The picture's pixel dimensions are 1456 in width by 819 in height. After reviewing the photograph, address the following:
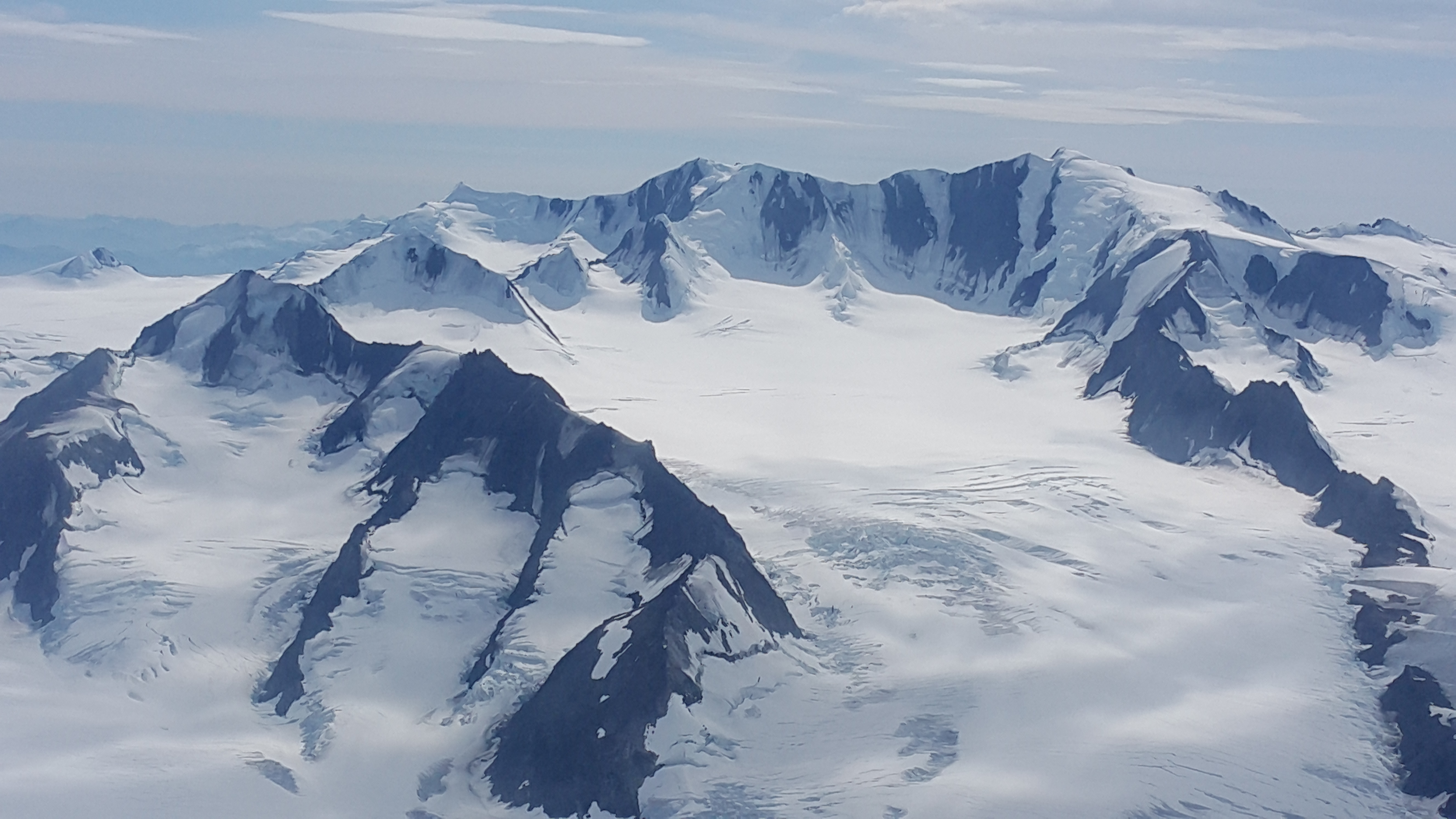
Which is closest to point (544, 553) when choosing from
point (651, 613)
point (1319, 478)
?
point (651, 613)

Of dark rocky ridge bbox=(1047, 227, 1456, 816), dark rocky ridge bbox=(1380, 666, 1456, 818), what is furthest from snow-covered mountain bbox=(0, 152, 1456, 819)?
dark rocky ridge bbox=(1047, 227, 1456, 816)

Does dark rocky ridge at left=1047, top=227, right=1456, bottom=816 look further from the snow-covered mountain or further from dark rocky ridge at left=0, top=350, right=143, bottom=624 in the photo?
dark rocky ridge at left=0, top=350, right=143, bottom=624

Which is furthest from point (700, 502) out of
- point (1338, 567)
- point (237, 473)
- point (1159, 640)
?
point (1338, 567)

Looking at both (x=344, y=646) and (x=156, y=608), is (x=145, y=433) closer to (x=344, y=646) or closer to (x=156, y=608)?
(x=156, y=608)

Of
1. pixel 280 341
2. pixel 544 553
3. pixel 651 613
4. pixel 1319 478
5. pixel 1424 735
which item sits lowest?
pixel 280 341

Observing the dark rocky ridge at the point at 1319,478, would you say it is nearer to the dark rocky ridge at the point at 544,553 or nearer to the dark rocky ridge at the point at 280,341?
the dark rocky ridge at the point at 544,553

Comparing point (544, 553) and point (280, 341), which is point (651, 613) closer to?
point (544, 553)

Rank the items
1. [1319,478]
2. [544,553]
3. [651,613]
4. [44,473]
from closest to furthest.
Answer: [651,613], [544,553], [44,473], [1319,478]

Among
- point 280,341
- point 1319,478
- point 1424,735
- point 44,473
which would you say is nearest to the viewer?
point 1424,735

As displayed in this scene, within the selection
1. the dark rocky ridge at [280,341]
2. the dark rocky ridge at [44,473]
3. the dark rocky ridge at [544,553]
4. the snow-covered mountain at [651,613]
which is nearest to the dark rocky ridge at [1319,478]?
the snow-covered mountain at [651,613]

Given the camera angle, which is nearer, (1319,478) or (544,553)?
(544,553)

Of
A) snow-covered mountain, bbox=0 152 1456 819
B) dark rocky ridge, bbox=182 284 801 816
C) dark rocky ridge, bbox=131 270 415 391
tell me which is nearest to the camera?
snow-covered mountain, bbox=0 152 1456 819
